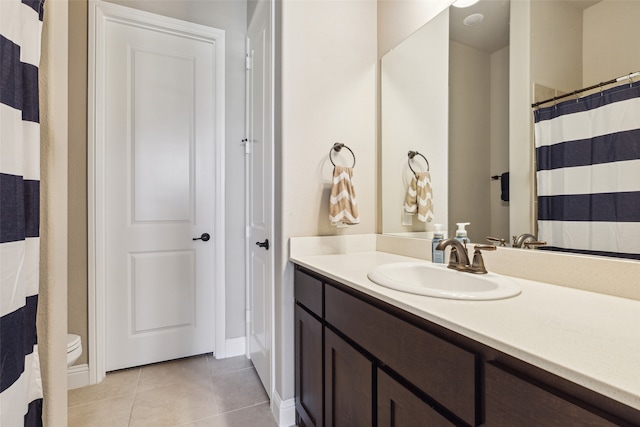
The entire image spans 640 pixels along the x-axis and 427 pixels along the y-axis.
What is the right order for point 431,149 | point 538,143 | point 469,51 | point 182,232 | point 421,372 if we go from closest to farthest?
point 421,372 → point 538,143 → point 469,51 → point 431,149 → point 182,232

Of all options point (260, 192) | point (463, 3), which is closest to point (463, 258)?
point (463, 3)

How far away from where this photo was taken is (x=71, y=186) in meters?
1.92

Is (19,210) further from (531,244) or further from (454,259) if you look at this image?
(531,244)

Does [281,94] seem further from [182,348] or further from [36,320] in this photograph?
[182,348]

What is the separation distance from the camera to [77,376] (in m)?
1.91

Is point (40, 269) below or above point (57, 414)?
above

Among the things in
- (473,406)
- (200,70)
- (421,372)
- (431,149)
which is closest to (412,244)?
(431,149)

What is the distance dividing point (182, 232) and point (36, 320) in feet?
4.55

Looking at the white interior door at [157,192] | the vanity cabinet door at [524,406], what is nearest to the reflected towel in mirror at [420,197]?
the vanity cabinet door at [524,406]

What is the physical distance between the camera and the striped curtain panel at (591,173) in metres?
0.86

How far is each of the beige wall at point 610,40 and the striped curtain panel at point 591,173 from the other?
0.06 m

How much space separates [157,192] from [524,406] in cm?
227

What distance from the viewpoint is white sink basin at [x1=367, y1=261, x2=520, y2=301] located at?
2.69ft

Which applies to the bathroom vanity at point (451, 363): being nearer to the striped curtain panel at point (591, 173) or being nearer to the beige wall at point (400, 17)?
the striped curtain panel at point (591, 173)
